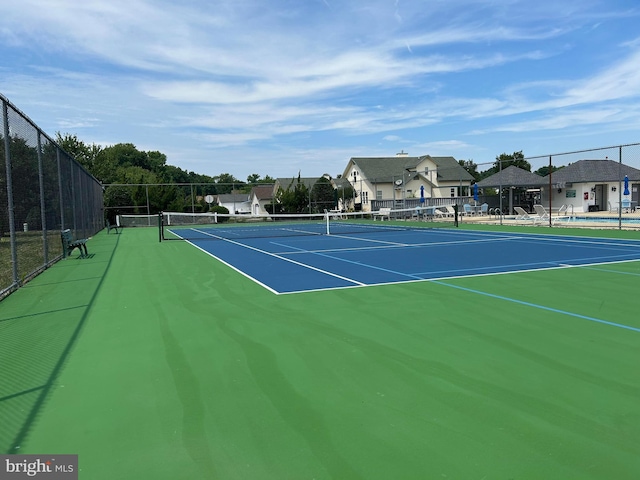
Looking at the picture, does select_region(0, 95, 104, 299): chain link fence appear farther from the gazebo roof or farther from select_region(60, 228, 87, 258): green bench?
the gazebo roof

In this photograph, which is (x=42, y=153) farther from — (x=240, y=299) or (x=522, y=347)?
(x=522, y=347)

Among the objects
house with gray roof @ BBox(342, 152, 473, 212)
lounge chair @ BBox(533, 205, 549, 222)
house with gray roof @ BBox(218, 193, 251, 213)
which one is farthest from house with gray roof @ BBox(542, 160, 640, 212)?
house with gray roof @ BBox(218, 193, 251, 213)

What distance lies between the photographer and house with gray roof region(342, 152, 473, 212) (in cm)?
4966

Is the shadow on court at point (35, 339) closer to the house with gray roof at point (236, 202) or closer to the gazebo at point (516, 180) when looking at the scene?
the gazebo at point (516, 180)

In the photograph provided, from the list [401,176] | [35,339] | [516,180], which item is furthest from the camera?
[401,176]

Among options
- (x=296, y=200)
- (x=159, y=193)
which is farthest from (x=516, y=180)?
(x=159, y=193)

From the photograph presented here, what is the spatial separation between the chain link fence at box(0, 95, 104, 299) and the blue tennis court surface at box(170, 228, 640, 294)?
4077 mm

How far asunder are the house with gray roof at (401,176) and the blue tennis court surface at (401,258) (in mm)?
33018

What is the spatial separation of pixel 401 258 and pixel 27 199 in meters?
8.03

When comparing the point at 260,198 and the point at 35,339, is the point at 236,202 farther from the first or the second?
the point at 35,339

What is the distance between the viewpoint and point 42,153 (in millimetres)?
11969

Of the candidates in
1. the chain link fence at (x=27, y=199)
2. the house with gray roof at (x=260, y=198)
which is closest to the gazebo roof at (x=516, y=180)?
the chain link fence at (x=27, y=199)

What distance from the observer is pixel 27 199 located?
9.84 m

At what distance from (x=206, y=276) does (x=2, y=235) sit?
11.4ft
